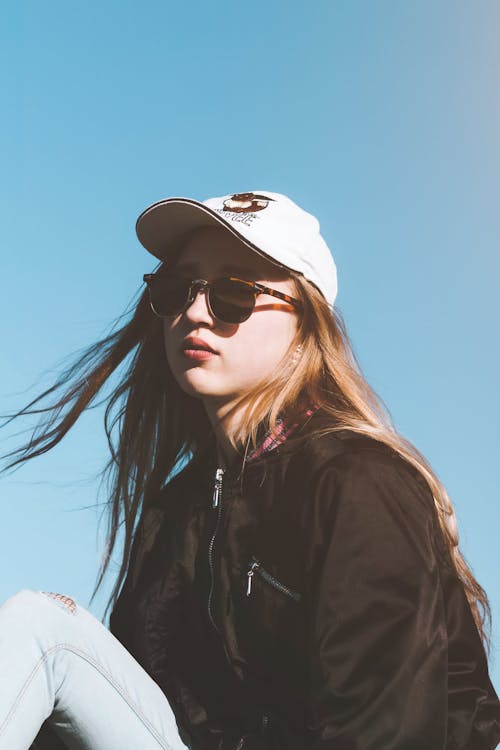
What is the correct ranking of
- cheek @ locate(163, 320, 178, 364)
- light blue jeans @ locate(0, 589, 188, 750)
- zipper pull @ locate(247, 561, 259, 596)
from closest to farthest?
light blue jeans @ locate(0, 589, 188, 750) < zipper pull @ locate(247, 561, 259, 596) < cheek @ locate(163, 320, 178, 364)

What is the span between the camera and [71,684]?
2982mm

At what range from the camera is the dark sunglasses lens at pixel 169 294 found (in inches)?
146

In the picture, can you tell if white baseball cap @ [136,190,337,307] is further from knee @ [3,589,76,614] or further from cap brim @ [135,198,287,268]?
knee @ [3,589,76,614]

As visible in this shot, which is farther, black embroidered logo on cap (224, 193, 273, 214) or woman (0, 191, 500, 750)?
black embroidered logo on cap (224, 193, 273, 214)

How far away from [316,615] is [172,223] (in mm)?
1813

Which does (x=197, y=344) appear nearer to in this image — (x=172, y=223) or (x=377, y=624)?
(x=172, y=223)

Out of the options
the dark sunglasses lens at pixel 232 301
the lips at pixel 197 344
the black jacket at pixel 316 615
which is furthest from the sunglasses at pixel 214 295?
the black jacket at pixel 316 615

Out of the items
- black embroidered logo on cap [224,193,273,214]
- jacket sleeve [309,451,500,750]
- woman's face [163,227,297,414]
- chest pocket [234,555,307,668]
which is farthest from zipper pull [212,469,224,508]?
black embroidered logo on cap [224,193,273,214]

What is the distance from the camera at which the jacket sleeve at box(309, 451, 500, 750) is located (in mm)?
2561

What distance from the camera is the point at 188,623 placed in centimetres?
357

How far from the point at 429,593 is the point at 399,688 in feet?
0.94

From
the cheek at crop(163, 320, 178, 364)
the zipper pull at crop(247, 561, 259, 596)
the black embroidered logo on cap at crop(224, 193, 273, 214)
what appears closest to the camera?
the zipper pull at crop(247, 561, 259, 596)

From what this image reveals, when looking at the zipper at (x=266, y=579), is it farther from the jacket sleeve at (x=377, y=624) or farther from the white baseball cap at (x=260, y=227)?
the white baseball cap at (x=260, y=227)

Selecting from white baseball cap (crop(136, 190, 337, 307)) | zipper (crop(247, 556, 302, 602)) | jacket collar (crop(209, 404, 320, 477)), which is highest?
white baseball cap (crop(136, 190, 337, 307))
